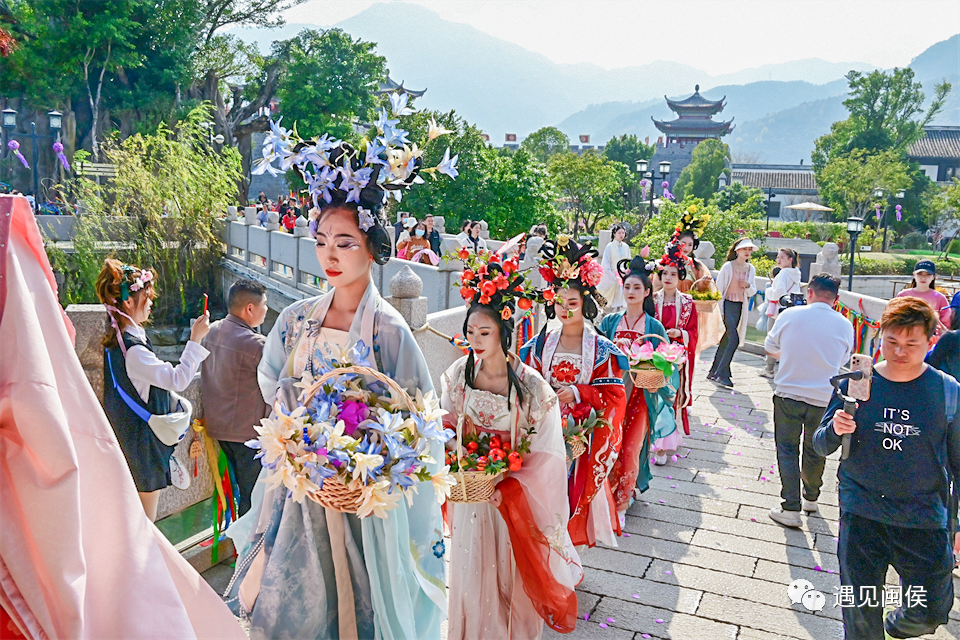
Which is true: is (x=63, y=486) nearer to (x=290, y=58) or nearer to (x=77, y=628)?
(x=77, y=628)

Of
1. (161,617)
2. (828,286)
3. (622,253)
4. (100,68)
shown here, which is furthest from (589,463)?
(100,68)

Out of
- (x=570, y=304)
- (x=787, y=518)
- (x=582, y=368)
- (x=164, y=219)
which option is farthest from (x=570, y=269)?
(x=164, y=219)

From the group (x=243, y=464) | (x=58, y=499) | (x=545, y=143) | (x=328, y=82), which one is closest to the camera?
(x=58, y=499)

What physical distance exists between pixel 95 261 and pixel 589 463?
1186cm

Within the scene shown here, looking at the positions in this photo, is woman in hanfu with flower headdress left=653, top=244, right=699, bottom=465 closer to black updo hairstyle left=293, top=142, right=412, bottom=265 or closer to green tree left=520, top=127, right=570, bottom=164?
black updo hairstyle left=293, top=142, right=412, bottom=265

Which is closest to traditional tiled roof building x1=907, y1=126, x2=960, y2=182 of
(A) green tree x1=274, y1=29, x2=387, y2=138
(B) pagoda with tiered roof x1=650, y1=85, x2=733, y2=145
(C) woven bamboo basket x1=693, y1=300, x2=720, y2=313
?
(B) pagoda with tiered roof x1=650, y1=85, x2=733, y2=145

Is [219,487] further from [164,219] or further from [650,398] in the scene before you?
[164,219]

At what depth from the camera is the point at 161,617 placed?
149cm

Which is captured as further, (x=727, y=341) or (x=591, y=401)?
(x=727, y=341)

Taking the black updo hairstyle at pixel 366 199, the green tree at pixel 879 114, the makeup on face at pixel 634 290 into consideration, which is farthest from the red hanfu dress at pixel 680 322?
the green tree at pixel 879 114

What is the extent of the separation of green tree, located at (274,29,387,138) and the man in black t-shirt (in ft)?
84.3

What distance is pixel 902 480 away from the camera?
3279 mm

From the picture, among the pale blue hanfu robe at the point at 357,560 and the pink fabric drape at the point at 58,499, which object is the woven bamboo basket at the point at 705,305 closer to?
the pale blue hanfu robe at the point at 357,560

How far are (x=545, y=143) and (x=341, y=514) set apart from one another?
126 ft
